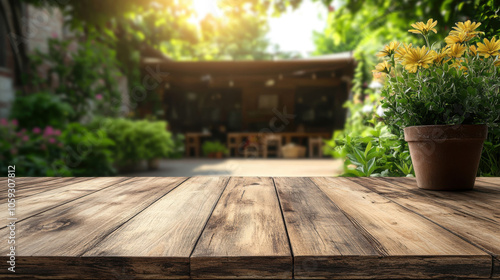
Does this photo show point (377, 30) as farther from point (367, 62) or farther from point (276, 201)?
point (276, 201)

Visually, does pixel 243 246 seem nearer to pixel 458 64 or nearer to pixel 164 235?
pixel 164 235

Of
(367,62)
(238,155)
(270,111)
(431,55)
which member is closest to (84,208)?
(431,55)

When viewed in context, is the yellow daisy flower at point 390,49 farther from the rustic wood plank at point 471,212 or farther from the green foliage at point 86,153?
the green foliage at point 86,153

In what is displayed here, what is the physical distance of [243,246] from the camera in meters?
0.56

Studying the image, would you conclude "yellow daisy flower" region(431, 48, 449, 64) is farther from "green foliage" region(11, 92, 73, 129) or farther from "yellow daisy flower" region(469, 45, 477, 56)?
"green foliage" region(11, 92, 73, 129)

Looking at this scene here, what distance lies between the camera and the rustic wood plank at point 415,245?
0.52 m

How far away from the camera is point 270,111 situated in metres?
11.0

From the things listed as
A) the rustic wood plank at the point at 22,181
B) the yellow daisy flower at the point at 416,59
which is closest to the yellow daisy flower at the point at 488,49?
the yellow daisy flower at the point at 416,59

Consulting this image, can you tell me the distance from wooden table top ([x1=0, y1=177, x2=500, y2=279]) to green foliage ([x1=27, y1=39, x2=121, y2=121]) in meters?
5.82

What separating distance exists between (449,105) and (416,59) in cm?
18

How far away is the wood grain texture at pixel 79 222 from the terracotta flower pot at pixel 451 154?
84 cm

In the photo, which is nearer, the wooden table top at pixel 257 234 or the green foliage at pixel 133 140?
the wooden table top at pixel 257 234

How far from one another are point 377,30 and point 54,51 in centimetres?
545

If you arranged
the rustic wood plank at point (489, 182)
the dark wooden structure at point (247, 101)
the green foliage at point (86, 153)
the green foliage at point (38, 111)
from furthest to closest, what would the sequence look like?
the dark wooden structure at point (247, 101) → the green foliage at point (38, 111) → the green foliage at point (86, 153) → the rustic wood plank at point (489, 182)
